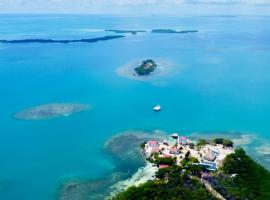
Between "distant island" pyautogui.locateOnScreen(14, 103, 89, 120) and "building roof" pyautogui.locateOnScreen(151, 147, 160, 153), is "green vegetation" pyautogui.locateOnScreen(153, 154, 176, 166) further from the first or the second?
"distant island" pyautogui.locateOnScreen(14, 103, 89, 120)

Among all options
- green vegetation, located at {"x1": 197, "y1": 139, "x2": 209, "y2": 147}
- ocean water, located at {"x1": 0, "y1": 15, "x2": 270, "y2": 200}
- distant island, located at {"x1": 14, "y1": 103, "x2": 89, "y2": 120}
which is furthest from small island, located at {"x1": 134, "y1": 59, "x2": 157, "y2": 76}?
green vegetation, located at {"x1": 197, "y1": 139, "x2": 209, "y2": 147}

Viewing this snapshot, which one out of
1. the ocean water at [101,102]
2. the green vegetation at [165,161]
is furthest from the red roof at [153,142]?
the ocean water at [101,102]

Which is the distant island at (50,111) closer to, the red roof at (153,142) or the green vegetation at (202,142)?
the red roof at (153,142)

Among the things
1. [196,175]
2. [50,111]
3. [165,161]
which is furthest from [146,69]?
[196,175]

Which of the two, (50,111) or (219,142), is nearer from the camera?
(219,142)

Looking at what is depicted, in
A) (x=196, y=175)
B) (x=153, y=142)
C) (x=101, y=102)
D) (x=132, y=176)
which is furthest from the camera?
(x=101, y=102)

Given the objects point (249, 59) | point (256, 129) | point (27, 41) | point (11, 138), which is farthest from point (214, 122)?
point (27, 41)

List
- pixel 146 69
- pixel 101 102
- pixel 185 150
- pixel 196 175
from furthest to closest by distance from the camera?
pixel 146 69 < pixel 101 102 < pixel 185 150 < pixel 196 175

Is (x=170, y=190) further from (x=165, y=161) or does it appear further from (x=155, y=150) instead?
(x=155, y=150)
